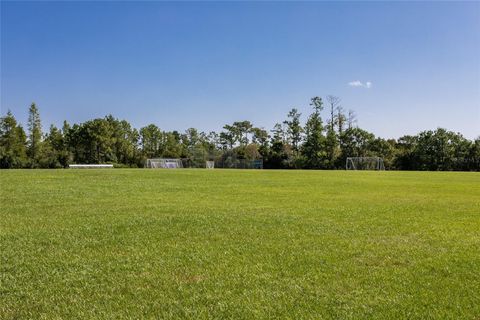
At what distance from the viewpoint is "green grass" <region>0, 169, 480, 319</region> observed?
372 cm

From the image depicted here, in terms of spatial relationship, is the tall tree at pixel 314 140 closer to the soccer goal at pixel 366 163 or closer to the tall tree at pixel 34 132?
the soccer goal at pixel 366 163

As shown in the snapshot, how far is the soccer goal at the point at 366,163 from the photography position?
53.4 m

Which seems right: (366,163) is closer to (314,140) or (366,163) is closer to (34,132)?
(314,140)

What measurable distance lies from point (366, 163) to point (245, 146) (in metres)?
25.5

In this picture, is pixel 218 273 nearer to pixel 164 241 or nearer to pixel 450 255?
pixel 164 241

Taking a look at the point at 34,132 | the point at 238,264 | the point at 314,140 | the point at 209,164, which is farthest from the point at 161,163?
the point at 238,264

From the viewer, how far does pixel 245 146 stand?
73.3 meters

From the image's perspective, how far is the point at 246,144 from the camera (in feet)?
251

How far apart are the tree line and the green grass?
48.3m

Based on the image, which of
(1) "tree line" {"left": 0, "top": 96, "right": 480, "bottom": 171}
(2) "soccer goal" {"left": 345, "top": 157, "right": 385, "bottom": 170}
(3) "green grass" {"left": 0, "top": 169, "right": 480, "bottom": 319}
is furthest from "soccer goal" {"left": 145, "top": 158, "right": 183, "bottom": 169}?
(3) "green grass" {"left": 0, "top": 169, "right": 480, "bottom": 319}

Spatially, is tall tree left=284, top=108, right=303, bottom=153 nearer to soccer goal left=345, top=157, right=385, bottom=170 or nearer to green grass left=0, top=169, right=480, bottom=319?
soccer goal left=345, top=157, right=385, bottom=170

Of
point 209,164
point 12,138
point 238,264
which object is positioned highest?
point 12,138

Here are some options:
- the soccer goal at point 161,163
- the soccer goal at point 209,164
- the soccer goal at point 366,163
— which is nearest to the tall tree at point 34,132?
the soccer goal at point 161,163

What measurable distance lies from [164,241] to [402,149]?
2235 inches
